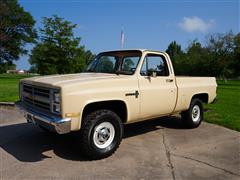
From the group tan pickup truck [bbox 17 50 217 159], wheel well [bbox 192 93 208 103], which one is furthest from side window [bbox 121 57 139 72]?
wheel well [bbox 192 93 208 103]

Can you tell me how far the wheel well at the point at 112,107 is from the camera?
4.96 m

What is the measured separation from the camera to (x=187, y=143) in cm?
595

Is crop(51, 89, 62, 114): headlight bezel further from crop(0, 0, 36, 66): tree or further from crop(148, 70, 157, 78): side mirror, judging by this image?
crop(0, 0, 36, 66): tree

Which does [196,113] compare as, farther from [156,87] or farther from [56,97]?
[56,97]

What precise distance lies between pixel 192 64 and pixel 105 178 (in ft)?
136

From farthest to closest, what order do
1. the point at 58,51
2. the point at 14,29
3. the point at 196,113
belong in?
the point at 14,29 → the point at 58,51 → the point at 196,113

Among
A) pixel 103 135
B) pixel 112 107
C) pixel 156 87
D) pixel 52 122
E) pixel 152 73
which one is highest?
pixel 152 73

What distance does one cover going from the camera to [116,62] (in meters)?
6.26

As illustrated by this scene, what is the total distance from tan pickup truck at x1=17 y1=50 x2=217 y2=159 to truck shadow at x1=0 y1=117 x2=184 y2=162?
485 millimetres

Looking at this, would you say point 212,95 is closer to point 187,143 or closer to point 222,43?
point 187,143

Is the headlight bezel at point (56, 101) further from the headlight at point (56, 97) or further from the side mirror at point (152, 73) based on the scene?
the side mirror at point (152, 73)

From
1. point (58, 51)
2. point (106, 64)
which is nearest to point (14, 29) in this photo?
point (58, 51)

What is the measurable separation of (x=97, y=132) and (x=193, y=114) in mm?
3479

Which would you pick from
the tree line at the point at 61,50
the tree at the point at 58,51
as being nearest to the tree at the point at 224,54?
the tree line at the point at 61,50
